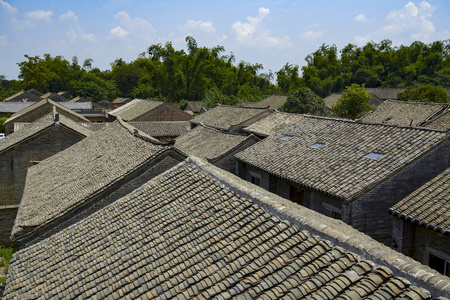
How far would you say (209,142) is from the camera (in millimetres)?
26219

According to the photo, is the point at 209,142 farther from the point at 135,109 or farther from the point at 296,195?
the point at 135,109

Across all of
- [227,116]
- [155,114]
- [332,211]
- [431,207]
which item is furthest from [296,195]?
[155,114]

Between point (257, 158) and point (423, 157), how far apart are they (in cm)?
786

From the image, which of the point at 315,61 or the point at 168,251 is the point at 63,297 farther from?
the point at 315,61

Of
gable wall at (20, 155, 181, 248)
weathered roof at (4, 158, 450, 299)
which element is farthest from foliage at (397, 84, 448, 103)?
weathered roof at (4, 158, 450, 299)

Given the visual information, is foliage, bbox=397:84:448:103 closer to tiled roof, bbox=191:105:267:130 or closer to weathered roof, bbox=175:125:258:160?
tiled roof, bbox=191:105:267:130

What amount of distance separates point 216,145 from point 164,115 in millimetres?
27551

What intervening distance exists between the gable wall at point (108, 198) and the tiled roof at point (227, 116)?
1945 cm

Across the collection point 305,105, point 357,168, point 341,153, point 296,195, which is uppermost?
point 305,105

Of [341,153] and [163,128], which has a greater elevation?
[341,153]

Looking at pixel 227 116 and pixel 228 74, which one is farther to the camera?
pixel 228 74

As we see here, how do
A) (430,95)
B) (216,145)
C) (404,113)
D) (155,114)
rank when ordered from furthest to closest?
(155,114) → (430,95) → (404,113) → (216,145)

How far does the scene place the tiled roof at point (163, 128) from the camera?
137 ft

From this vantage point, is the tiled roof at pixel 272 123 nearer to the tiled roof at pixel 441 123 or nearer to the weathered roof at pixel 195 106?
the tiled roof at pixel 441 123
